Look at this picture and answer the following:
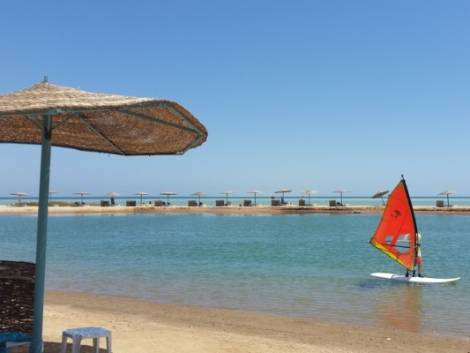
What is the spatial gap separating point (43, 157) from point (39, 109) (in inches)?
34.1

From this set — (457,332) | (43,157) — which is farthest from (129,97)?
(457,332)

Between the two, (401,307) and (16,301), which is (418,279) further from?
(16,301)

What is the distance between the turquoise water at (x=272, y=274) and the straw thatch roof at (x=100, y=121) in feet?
16.0

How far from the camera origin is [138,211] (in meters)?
51.4

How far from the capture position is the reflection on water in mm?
8523

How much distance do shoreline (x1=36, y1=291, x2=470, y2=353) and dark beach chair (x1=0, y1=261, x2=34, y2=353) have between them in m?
0.90

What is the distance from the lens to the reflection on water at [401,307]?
852 centimetres

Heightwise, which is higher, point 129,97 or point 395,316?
point 129,97

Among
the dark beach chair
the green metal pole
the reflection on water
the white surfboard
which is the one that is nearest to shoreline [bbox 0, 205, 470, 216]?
the white surfboard

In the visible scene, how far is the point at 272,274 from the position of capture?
45.6 ft

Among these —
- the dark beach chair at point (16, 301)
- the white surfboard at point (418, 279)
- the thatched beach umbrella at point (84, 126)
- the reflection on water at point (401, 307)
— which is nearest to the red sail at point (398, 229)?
the white surfboard at point (418, 279)

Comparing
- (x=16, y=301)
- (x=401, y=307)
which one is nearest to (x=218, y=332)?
(x=16, y=301)

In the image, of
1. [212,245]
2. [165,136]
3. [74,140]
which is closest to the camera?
[165,136]

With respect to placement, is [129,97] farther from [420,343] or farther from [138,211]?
[138,211]
